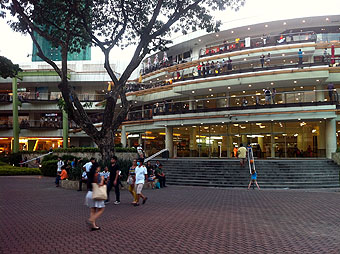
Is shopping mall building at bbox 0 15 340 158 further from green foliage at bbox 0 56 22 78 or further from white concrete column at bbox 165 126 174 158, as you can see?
green foliage at bbox 0 56 22 78

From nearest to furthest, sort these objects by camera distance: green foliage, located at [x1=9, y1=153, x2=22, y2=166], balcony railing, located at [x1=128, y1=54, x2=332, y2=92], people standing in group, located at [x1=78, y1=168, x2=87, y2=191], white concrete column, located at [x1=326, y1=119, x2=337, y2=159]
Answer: people standing in group, located at [x1=78, y1=168, x2=87, y2=191]
white concrete column, located at [x1=326, y1=119, x2=337, y2=159]
balcony railing, located at [x1=128, y1=54, x2=332, y2=92]
green foliage, located at [x1=9, y1=153, x2=22, y2=166]

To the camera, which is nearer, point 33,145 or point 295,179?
point 295,179

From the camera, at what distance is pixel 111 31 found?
19.8 meters

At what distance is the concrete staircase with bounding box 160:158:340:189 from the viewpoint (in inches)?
765

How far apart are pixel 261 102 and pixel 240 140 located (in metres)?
4.86

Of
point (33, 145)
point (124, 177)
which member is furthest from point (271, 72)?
point (33, 145)

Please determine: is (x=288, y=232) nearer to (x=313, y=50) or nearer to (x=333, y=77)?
(x=333, y=77)

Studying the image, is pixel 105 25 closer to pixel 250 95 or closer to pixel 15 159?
pixel 250 95

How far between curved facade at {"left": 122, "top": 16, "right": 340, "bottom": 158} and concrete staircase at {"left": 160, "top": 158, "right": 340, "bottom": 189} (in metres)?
5.28

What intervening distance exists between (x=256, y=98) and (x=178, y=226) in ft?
67.1

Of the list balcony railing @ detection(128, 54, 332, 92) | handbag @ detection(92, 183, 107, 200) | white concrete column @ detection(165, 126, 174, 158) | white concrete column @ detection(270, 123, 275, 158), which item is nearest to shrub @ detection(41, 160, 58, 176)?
white concrete column @ detection(165, 126, 174, 158)

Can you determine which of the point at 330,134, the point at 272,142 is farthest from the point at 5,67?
the point at 330,134

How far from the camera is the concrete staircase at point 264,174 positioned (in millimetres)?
19422

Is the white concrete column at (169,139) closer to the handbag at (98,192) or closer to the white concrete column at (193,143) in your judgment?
the white concrete column at (193,143)
